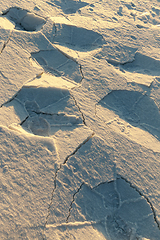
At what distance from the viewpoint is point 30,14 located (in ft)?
8.62

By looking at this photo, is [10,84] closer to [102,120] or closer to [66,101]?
[66,101]

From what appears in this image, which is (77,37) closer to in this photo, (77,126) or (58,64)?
(58,64)

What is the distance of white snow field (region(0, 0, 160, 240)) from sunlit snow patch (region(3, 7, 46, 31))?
0.05ft

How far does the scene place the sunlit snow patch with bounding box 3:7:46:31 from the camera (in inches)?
103

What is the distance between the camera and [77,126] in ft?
6.10

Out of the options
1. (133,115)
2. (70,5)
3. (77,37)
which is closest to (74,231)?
(133,115)

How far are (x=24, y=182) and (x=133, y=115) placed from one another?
131cm

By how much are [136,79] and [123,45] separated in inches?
23.7

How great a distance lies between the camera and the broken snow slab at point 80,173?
4.89 ft

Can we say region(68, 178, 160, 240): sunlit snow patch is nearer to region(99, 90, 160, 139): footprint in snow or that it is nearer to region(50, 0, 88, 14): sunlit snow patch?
region(99, 90, 160, 139): footprint in snow

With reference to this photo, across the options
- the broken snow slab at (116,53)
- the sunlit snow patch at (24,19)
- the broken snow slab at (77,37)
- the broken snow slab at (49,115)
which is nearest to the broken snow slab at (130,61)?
the broken snow slab at (116,53)

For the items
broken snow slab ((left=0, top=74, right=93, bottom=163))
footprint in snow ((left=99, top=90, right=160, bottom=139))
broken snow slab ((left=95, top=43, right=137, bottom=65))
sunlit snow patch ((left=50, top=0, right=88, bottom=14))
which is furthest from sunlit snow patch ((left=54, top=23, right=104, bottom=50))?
footprint in snow ((left=99, top=90, right=160, bottom=139))

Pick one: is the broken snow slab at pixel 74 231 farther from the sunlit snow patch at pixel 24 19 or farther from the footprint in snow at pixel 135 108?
the sunlit snow patch at pixel 24 19

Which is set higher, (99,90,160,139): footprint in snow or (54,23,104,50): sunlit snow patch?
(54,23,104,50): sunlit snow patch
